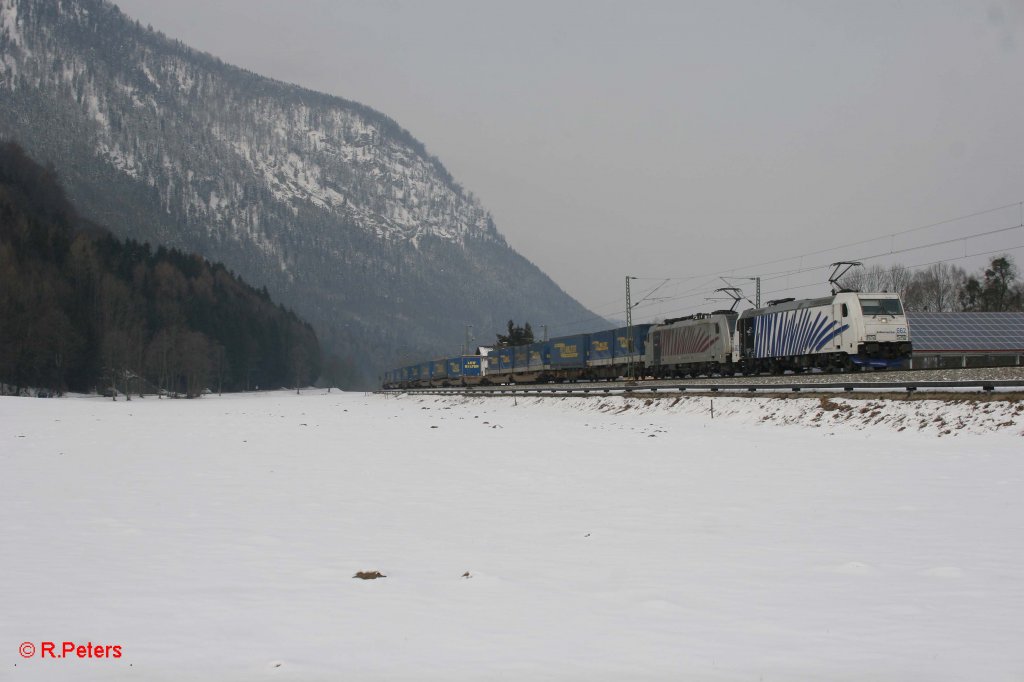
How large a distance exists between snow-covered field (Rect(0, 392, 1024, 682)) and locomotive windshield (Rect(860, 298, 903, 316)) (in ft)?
69.6

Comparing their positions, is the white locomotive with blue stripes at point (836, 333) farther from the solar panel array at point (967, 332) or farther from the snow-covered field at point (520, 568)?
the solar panel array at point (967, 332)

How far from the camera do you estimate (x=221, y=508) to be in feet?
41.7

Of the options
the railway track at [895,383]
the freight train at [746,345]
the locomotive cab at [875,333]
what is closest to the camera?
the railway track at [895,383]

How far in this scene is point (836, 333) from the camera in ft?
134

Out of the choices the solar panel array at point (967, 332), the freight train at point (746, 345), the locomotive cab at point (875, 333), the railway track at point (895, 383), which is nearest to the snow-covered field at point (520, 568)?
the railway track at point (895, 383)

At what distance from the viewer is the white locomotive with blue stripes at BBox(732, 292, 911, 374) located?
131ft

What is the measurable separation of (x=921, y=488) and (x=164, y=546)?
11.6 m

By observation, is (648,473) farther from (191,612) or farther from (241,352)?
(241,352)

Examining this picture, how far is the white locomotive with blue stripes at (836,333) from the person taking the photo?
3984cm

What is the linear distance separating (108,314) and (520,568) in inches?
4895

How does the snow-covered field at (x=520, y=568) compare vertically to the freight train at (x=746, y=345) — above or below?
below

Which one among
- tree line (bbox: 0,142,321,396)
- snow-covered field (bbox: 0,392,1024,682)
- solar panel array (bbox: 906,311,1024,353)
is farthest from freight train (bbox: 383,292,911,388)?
tree line (bbox: 0,142,321,396)

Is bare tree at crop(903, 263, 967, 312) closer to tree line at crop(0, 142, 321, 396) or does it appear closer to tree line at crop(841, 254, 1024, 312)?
tree line at crop(841, 254, 1024, 312)

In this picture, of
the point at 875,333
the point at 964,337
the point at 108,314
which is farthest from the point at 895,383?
the point at 108,314
